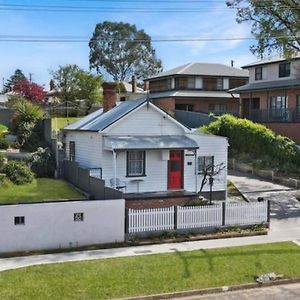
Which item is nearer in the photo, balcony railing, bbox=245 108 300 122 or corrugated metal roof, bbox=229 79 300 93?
balcony railing, bbox=245 108 300 122

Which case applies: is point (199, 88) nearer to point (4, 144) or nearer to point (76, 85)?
point (76, 85)

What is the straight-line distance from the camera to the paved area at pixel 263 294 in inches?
491

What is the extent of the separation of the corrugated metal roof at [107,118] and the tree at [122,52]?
62081 millimetres

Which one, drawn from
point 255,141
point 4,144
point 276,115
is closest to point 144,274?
point 4,144

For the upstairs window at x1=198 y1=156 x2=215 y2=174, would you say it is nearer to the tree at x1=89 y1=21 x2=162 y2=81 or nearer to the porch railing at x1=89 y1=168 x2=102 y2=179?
the porch railing at x1=89 y1=168 x2=102 y2=179

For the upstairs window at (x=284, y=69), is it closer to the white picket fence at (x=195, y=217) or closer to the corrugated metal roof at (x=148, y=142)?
the corrugated metal roof at (x=148, y=142)

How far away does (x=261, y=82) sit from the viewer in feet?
153

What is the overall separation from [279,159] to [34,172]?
1589 centimetres

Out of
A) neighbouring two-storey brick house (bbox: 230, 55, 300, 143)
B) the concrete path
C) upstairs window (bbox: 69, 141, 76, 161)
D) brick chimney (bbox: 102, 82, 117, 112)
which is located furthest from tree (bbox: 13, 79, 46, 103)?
the concrete path

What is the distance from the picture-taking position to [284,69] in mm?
44125

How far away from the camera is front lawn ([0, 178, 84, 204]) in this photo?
71.5ft

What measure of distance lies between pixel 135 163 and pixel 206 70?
33.5 m

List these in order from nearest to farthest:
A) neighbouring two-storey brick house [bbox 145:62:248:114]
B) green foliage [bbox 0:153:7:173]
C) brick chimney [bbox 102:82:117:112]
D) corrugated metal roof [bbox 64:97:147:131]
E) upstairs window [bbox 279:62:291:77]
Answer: corrugated metal roof [bbox 64:97:147:131]
green foliage [bbox 0:153:7:173]
brick chimney [bbox 102:82:117:112]
upstairs window [bbox 279:62:291:77]
neighbouring two-storey brick house [bbox 145:62:248:114]

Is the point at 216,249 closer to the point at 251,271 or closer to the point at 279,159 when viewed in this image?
the point at 251,271
